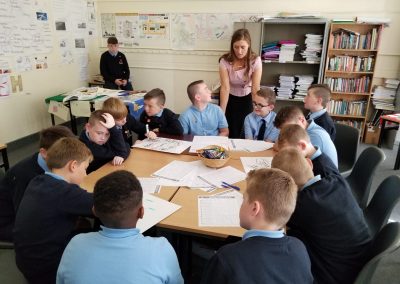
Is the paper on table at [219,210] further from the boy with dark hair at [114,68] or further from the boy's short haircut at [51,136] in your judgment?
the boy with dark hair at [114,68]

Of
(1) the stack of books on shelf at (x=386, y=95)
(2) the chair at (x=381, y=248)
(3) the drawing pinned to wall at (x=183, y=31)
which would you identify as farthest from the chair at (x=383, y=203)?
(3) the drawing pinned to wall at (x=183, y=31)

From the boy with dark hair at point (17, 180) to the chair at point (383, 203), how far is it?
1.83 meters

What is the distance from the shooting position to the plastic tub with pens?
2.00 m

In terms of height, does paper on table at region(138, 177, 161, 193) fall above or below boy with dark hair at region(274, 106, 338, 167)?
below

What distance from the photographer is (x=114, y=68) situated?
552 centimetres

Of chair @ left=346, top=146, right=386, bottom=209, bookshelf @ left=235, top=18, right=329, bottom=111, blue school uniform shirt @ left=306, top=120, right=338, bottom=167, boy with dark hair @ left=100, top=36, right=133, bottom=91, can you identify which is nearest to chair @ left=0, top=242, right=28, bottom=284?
blue school uniform shirt @ left=306, top=120, right=338, bottom=167

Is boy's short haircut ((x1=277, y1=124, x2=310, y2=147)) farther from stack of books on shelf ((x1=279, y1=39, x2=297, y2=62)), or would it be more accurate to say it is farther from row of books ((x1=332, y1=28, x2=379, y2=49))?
row of books ((x1=332, y1=28, x2=379, y2=49))

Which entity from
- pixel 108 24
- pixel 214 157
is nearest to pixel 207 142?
pixel 214 157

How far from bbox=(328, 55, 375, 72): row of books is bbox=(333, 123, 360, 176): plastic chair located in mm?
2148

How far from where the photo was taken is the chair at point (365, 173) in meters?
2.06

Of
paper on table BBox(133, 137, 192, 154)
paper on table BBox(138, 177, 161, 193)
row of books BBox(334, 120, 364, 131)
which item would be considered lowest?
row of books BBox(334, 120, 364, 131)

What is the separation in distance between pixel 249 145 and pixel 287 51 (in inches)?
108

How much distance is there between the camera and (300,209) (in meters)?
1.39

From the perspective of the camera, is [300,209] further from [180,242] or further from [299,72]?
[299,72]
